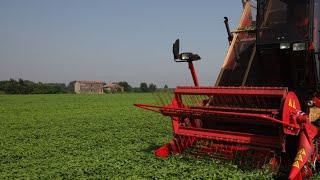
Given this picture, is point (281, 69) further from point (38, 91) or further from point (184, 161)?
point (38, 91)

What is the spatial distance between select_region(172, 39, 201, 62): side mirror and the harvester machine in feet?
0.05

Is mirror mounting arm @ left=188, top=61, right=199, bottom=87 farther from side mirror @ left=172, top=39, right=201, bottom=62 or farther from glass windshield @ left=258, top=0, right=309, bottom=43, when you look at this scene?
glass windshield @ left=258, top=0, right=309, bottom=43

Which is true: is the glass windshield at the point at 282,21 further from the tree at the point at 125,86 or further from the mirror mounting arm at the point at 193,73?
the tree at the point at 125,86

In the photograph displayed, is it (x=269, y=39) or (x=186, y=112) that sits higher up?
(x=269, y=39)

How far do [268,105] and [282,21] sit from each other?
1243 millimetres

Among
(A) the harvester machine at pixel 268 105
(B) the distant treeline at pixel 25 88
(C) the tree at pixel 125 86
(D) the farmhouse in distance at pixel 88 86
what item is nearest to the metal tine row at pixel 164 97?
(A) the harvester machine at pixel 268 105

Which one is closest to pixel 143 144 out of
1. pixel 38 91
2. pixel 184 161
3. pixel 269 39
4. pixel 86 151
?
pixel 86 151

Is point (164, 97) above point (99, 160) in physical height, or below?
above

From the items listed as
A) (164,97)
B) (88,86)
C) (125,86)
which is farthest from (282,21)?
(88,86)

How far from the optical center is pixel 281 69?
6.30 metres

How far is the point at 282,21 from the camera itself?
610 centimetres

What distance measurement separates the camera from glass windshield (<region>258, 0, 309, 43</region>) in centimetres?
585

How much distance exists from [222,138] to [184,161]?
0.70 meters

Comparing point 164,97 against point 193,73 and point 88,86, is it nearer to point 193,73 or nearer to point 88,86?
point 193,73
